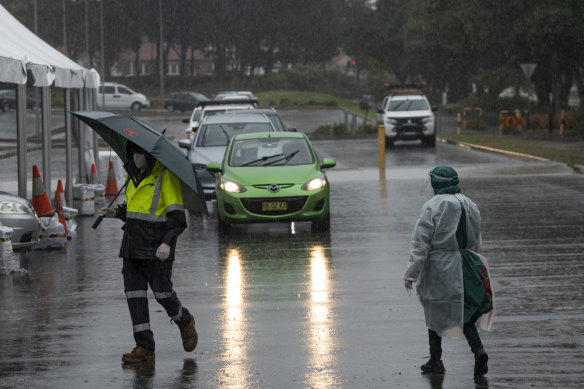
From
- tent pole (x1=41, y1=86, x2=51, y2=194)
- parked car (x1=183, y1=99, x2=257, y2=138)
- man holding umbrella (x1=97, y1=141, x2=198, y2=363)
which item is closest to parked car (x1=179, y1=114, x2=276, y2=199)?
tent pole (x1=41, y1=86, x2=51, y2=194)

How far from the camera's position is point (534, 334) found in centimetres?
853

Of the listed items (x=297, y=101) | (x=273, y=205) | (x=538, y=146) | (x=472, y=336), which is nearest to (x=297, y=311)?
(x=472, y=336)

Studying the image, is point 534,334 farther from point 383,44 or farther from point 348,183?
point 383,44

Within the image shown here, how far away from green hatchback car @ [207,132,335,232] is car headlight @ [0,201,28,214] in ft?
11.0

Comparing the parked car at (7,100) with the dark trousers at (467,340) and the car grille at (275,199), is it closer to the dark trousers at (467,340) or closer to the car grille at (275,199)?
the car grille at (275,199)

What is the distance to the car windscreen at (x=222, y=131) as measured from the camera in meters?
21.2

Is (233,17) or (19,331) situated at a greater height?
(233,17)

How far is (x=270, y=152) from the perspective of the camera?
16.9m

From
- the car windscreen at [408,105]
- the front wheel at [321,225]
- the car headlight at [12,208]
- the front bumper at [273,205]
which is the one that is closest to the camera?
the car headlight at [12,208]

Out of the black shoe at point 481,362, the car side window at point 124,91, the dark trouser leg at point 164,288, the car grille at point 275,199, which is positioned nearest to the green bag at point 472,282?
the black shoe at point 481,362

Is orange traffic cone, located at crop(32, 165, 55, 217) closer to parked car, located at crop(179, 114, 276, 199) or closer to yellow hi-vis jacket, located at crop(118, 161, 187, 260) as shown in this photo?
parked car, located at crop(179, 114, 276, 199)

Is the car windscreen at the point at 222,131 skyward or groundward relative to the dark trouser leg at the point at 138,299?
skyward

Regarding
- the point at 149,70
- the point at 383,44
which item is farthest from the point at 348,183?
the point at 149,70

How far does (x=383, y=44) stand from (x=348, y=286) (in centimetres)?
8270
